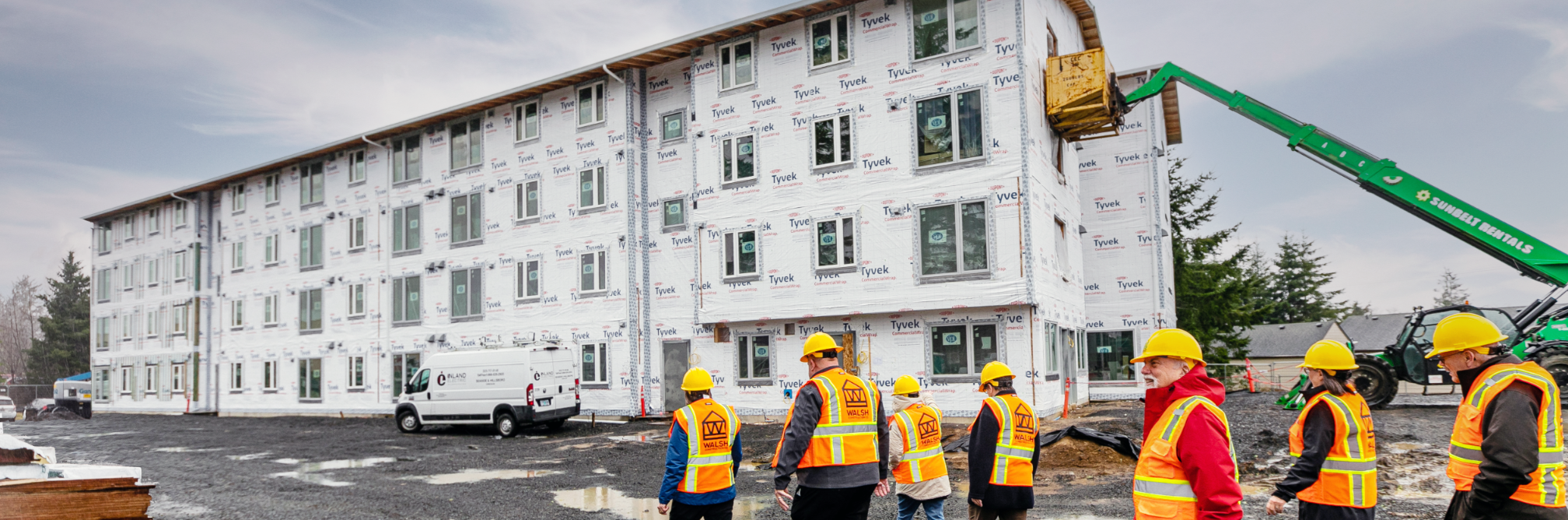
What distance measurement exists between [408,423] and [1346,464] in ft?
72.8

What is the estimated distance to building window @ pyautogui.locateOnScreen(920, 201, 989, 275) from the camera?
64.8ft

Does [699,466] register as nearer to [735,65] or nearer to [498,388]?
[498,388]

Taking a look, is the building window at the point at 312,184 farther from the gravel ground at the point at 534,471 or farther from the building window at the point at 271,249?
the gravel ground at the point at 534,471

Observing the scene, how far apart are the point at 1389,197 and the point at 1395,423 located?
545 cm

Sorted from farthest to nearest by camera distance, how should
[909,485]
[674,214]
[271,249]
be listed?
[271,249]
[674,214]
[909,485]

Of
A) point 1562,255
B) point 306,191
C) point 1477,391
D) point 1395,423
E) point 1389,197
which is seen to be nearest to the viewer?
point 1477,391

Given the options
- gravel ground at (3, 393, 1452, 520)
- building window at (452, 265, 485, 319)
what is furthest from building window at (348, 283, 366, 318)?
gravel ground at (3, 393, 1452, 520)

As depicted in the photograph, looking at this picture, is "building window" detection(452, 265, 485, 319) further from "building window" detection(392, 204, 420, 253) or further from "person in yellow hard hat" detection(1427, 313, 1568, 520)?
"person in yellow hard hat" detection(1427, 313, 1568, 520)

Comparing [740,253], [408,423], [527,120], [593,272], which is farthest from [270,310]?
[740,253]

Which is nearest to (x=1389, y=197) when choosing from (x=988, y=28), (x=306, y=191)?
(x=988, y=28)

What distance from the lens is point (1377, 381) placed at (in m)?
18.7

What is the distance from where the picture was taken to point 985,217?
64.4 ft

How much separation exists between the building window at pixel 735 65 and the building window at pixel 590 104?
458 centimetres

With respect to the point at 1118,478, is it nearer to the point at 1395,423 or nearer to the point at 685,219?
the point at 1395,423
